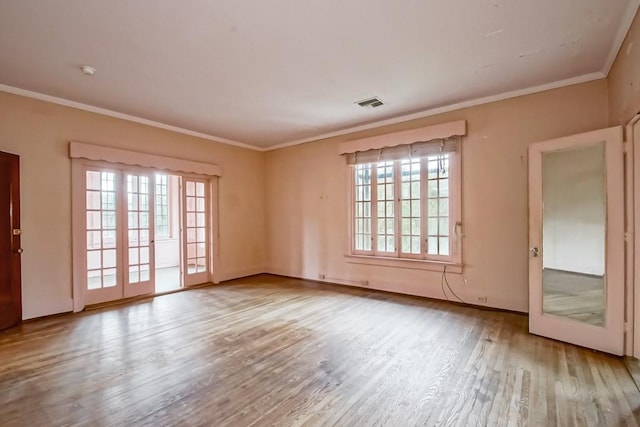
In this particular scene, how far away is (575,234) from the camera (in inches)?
126

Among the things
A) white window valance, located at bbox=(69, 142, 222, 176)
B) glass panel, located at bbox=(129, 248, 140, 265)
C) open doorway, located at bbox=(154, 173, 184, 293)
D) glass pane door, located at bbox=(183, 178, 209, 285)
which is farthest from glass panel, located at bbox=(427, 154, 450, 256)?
open doorway, located at bbox=(154, 173, 184, 293)

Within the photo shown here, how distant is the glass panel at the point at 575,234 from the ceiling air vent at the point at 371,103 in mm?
2075

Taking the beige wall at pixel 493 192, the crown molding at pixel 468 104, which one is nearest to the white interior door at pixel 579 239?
the beige wall at pixel 493 192

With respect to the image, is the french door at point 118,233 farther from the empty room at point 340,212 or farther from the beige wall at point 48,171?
the beige wall at point 48,171

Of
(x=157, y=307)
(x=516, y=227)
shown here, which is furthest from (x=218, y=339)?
(x=516, y=227)

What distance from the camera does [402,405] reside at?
2131mm

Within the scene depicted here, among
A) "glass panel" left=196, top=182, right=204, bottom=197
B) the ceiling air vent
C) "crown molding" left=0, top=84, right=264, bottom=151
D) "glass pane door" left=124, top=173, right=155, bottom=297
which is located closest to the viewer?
"crown molding" left=0, top=84, right=264, bottom=151

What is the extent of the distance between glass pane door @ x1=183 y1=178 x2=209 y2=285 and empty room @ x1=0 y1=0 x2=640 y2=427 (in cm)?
4

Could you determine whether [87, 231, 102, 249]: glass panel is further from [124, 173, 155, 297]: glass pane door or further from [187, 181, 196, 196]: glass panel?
[187, 181, 196, 196]: glass panel

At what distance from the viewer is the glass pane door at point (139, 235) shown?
4.88m

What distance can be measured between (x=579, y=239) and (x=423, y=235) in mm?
1927

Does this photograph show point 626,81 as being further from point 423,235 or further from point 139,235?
point 139,235

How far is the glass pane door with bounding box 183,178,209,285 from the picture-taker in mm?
5668

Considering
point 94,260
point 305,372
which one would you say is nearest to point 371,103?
point 305,372
